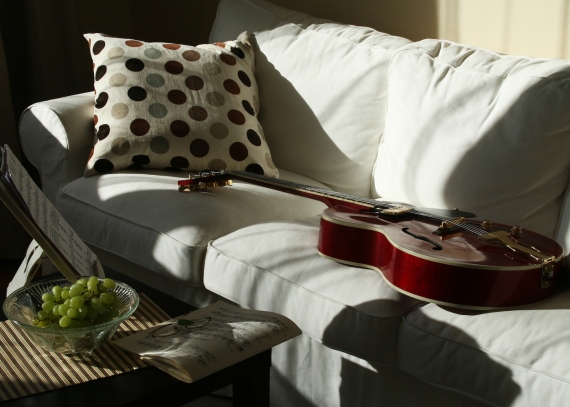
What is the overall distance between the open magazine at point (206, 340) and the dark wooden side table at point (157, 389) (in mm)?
28

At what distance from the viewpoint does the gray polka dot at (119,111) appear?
2017 millimetres

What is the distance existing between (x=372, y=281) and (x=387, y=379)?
203 mm

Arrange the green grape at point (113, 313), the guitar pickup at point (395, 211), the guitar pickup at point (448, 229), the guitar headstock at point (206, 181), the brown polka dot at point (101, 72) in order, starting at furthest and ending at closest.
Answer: the brown polka dot at point (101, 72) < the guitar headstock at point (206, 181) < the guitar pickup at point (395, 211) < the guitar pickup at point (448, 229) < the green grape at point (113, 313)

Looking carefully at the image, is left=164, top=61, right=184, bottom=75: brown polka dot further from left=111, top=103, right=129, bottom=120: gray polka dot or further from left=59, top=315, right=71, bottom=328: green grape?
left=59, top=315, right=71, bottom=328: green grape

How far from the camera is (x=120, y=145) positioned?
6.54 feet

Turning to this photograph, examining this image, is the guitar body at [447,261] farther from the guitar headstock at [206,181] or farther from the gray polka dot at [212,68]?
the gray polka dot at [212,68]

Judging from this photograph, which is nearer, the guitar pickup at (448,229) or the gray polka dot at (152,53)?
the guitar pickup at (448,229)

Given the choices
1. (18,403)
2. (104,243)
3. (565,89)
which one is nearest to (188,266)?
(104,243)

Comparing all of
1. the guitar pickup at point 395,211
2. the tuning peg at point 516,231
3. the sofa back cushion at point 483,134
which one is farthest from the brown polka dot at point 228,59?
the tuning peg at point 516,231

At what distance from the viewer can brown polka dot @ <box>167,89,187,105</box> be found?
2045 millimetres

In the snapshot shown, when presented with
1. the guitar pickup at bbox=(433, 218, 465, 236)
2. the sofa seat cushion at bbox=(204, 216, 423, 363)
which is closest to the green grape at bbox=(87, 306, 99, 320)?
the sofa seat cushion at bbox=(204, 216, 423, 363)

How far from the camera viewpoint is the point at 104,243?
73.2 inches

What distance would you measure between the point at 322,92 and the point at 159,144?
1.71 feet

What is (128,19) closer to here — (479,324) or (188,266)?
(188,266)
